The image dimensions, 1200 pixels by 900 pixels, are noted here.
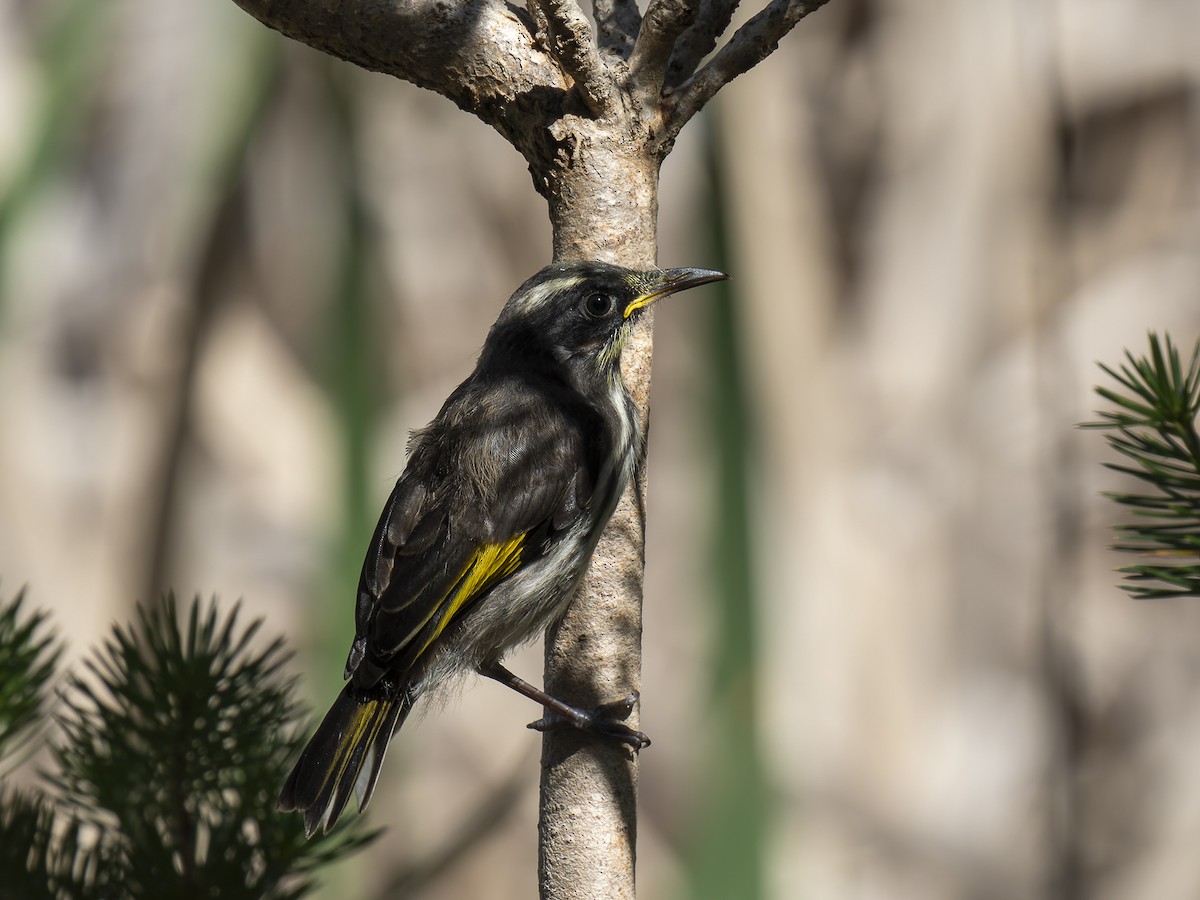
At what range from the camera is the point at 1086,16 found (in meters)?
4.72

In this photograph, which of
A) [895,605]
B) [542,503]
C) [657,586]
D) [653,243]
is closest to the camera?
[653,243]

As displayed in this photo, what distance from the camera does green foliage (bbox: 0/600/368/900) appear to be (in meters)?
1.45

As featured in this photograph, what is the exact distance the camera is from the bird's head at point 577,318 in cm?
210

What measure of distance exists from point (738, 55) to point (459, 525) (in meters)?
0.91

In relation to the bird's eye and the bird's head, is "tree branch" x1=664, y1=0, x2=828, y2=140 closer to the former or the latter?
the bird's head

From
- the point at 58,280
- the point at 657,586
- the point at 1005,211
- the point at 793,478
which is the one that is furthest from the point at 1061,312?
the point at 58,280

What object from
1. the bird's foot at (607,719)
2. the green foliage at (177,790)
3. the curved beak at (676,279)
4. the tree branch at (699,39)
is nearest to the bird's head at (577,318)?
the curved beak at (676,279)

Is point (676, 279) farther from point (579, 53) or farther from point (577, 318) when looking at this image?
point (579, 53)

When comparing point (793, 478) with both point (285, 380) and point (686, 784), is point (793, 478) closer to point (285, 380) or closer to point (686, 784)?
point (686, 784)

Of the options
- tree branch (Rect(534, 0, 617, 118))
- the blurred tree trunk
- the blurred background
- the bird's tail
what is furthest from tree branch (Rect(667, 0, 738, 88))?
the blurred background

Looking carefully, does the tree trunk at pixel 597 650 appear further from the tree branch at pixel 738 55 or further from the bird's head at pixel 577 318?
the bird's head at pixel 577 318

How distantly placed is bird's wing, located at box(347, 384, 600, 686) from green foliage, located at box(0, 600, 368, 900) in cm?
51

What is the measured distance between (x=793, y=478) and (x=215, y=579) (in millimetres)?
2944

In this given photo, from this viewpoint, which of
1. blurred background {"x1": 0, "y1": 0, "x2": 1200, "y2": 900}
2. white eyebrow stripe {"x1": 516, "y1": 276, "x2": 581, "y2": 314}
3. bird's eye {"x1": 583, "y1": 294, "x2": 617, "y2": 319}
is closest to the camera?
white eyebrow stripe {"x1": 516, "y1": 276, "x2": 581, "y2": 314}
